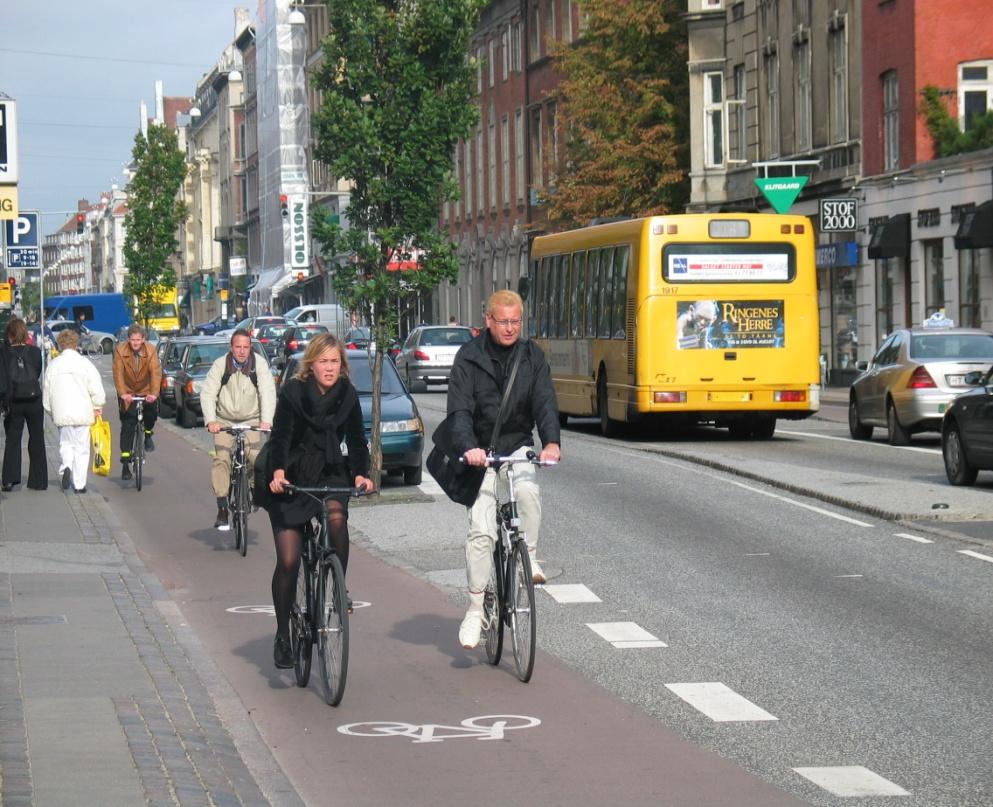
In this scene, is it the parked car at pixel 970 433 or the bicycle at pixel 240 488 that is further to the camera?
the parked car at pixel 970 433

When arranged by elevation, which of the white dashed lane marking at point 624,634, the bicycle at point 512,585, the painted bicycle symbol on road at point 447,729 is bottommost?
the white dashed lane marking at point 624,634

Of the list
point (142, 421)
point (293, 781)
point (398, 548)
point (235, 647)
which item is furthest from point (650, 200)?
point (293, 781)

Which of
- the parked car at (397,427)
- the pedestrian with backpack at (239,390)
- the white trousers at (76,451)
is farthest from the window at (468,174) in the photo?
the pedestrian with backpack at (239,390)

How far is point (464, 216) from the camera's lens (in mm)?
81312

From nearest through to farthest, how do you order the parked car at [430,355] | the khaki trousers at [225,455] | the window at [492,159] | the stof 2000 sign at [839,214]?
1. the khaki trousers at [225,455]
2. the stof 2000 sign at [839,214]
3. the parked car at [430,355]
4. the window at [492,159]

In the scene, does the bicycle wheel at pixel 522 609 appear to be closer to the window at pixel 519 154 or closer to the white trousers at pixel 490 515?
the white trousers at pixel 490 515

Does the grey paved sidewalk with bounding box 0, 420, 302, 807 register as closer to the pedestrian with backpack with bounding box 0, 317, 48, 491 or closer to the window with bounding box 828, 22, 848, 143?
the pedestrian with backpack with bounding box 0, 317, 48, 491

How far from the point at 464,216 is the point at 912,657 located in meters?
72.1

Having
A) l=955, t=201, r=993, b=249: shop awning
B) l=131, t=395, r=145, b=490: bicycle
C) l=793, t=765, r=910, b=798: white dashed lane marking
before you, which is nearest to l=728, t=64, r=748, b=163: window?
l=955, t=201, r=993, b=249: shop awning

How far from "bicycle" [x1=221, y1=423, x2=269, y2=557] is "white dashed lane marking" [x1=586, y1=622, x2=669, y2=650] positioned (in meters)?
4.66

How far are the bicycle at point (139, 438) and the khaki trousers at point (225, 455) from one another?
5.44 m

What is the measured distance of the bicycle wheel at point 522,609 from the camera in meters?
9.07

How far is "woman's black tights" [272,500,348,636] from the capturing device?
356 inches

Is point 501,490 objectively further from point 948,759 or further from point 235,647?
point 948,759
